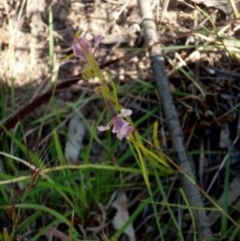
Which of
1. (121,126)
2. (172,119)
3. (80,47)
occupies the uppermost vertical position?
(80,47)

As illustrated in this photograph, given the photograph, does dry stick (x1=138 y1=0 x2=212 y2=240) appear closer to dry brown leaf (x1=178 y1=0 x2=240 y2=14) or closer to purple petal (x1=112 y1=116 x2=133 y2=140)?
dry brown leaf (x1=178 y1=0 x2=240 y2=14)

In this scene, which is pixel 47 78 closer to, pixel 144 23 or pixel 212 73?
pixel 144 23

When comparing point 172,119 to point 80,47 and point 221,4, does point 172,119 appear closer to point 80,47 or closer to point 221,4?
point 221,4

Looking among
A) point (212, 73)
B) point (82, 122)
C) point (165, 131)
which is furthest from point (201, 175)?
point (82, 122)

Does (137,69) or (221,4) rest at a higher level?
(221,4)

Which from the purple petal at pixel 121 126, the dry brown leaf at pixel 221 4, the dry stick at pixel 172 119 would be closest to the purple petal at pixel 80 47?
the purple petal at pixel 121 126

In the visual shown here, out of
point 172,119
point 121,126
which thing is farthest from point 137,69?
point 121,126

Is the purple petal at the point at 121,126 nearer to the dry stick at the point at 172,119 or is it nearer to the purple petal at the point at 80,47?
the purple petal at the point at 80,47

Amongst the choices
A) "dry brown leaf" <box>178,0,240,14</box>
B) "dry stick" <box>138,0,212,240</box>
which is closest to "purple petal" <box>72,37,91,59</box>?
"dry stick" <box>138,0,212,240</box>
